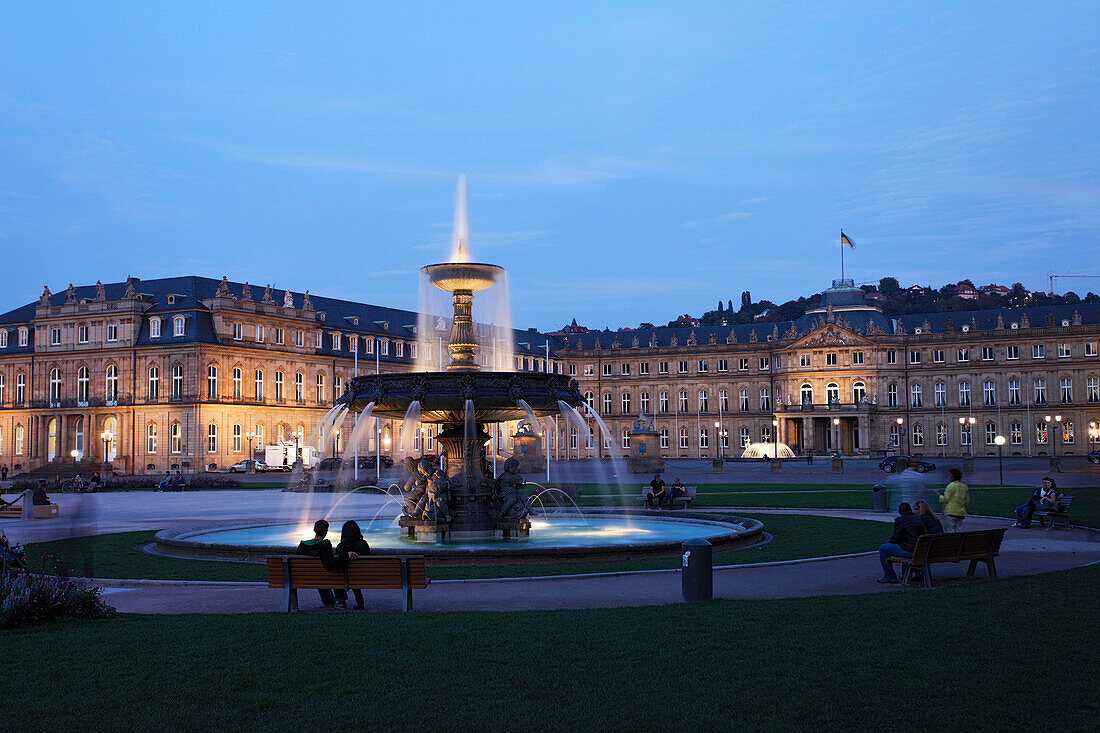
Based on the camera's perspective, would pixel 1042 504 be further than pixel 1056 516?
Yes

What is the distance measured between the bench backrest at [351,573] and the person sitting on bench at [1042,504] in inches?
671

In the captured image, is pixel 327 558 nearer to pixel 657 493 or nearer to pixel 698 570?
pixel 698 570

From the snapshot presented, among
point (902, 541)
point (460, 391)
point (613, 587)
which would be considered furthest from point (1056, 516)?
point (460, 391)

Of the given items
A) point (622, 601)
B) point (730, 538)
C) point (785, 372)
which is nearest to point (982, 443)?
point (785, 372)

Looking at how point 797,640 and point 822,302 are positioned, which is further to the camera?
point 822,302

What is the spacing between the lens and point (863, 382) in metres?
112

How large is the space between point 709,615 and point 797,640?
166 cm

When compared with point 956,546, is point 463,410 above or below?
above

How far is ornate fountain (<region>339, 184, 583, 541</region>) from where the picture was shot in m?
20.6

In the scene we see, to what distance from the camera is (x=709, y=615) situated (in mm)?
11531

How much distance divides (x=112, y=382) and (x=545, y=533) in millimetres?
71028

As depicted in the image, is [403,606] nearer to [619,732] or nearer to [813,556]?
[619,732]

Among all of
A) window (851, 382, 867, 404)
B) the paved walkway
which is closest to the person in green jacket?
the paved walkway

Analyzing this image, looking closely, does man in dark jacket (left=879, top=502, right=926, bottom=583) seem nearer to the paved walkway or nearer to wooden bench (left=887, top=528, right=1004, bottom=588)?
wooden bench (left=887, top=528, right=1004, bottom=588)
